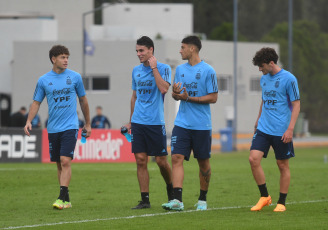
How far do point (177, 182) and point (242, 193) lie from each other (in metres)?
3.99

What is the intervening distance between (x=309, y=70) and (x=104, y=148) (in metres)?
48.0

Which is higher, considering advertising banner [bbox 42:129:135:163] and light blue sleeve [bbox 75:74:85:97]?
light blue sleeve [bbox 75:74:85:97]

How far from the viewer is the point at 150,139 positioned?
37.8ft

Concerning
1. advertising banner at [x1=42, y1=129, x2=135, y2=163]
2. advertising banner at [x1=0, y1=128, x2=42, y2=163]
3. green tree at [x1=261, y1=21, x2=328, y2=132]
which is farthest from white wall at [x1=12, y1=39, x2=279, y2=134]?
advertising banner at [x1=0, y1=128, x2=42, y2=163]

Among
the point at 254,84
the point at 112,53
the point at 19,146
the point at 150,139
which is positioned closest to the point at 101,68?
the point at 112,53

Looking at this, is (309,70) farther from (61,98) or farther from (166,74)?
(166,74)

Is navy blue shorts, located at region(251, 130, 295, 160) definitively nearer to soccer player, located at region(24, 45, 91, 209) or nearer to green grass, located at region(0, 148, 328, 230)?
green grass, located at region(0, 148, 328, 230)

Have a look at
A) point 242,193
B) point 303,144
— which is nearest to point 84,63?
point 303,144

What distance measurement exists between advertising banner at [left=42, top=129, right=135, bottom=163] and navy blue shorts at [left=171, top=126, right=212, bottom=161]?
14.3 metres

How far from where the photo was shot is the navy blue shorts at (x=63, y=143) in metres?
11.9

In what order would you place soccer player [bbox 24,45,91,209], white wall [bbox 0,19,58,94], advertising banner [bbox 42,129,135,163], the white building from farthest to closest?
white wall [bbox 0,19,58,94]
the white building
advertising banner [bbox 42,129,135,163]
soccer player [bbox 24,45,91,209]

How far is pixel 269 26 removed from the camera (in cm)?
9631

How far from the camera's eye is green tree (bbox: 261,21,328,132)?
69.6m

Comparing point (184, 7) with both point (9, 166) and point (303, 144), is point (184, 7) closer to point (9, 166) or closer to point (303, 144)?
point (303, 144)
